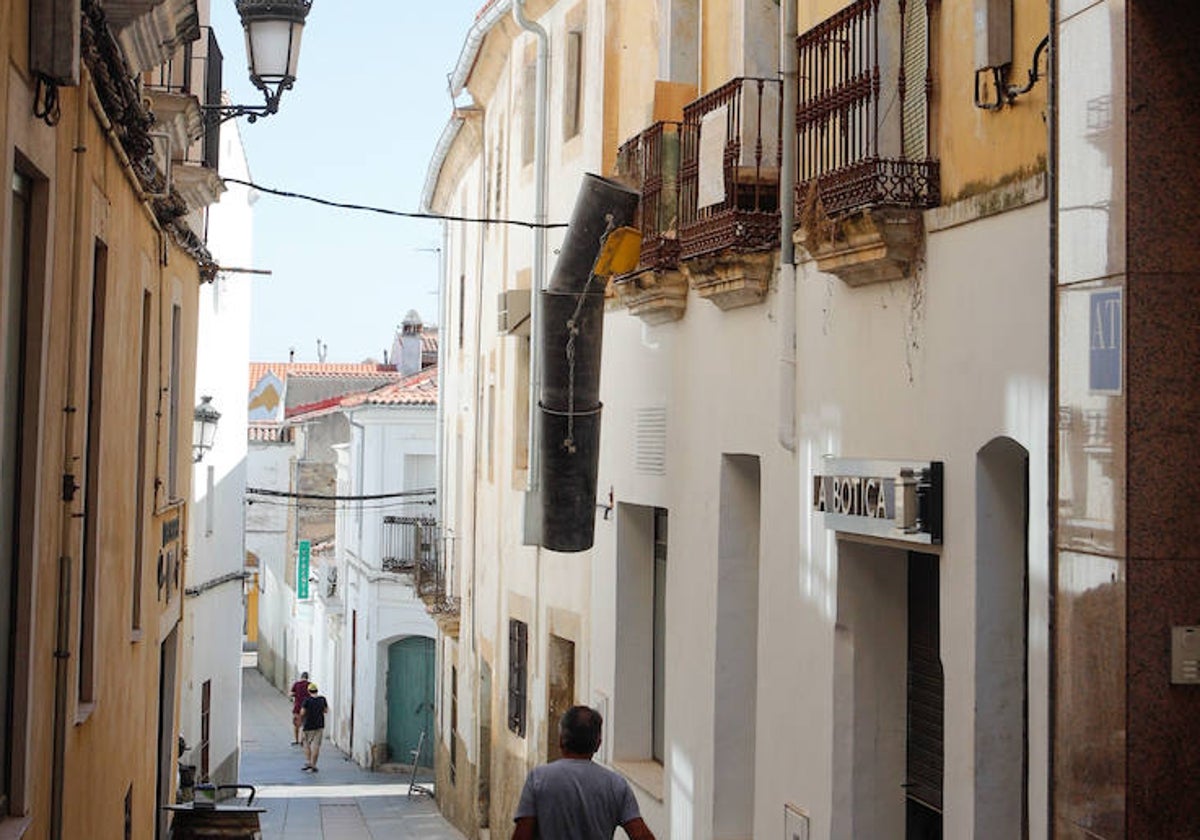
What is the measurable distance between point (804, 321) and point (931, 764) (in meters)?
2.66

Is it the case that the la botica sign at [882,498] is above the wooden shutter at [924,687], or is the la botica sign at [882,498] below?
above

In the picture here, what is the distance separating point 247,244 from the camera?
31.0 m

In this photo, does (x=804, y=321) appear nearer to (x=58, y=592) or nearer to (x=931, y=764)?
(x=931, y=764)

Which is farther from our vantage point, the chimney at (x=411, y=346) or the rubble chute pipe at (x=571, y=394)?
the chimney at (x=411, y=346)

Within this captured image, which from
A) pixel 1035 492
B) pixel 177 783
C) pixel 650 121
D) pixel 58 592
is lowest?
pixel 177 783

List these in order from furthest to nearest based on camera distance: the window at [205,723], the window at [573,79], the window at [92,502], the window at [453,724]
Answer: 1. the window at [453,724]
2. the window at [205,723]
3. the window at [573,79]
4. the window at [92,502]

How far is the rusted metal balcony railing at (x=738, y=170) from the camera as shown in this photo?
452 inches

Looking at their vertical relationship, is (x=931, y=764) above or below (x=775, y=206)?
below

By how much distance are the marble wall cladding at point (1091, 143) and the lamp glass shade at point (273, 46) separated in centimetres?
631

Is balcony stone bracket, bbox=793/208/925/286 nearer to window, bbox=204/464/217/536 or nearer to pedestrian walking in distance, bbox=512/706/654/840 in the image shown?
pedestrian walking in distance, bbox=512/706/654/840

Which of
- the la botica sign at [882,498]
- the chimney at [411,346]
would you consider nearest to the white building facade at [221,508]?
the la botica sign at [882,498]

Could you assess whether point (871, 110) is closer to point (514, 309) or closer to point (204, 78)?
point (204, 78)

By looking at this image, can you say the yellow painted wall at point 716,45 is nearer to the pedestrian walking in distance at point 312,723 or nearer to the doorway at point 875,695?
the doorway at point 875,695

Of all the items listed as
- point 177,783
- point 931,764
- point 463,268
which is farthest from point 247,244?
point 931,764
